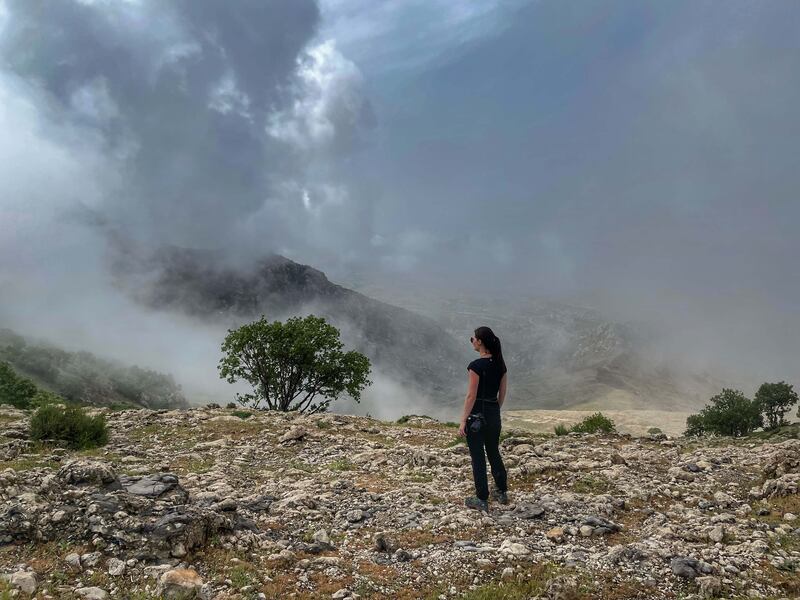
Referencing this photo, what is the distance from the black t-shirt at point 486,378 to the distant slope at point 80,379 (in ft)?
512

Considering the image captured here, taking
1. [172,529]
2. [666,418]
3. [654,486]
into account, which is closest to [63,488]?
[172,529]

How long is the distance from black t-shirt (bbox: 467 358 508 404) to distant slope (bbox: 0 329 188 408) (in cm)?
15595

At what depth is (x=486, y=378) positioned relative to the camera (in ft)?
34.7

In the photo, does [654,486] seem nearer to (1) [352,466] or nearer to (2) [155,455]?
(1) [352,466]

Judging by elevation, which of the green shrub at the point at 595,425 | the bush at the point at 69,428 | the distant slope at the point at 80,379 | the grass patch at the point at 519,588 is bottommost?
the grass patch at the point at 519,588

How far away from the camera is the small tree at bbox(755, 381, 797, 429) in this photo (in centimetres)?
7488

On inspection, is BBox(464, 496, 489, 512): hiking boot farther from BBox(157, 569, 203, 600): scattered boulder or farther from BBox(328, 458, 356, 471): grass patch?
BBox(157, 569, 203, 600): scattered boulder

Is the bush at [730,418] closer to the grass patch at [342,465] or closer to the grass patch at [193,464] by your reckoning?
the grass patch at [342,465]

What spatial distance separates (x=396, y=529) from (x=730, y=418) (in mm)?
75520

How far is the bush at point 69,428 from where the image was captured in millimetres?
17172

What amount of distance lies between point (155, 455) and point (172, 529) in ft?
31.4

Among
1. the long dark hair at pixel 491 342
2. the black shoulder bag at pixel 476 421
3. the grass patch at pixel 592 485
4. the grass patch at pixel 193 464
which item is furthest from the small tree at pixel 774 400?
the grass patch at pixel 193 464

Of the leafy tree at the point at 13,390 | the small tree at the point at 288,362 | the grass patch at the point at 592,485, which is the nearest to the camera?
the grass patch at the point at 592,485

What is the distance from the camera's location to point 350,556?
8.13m
